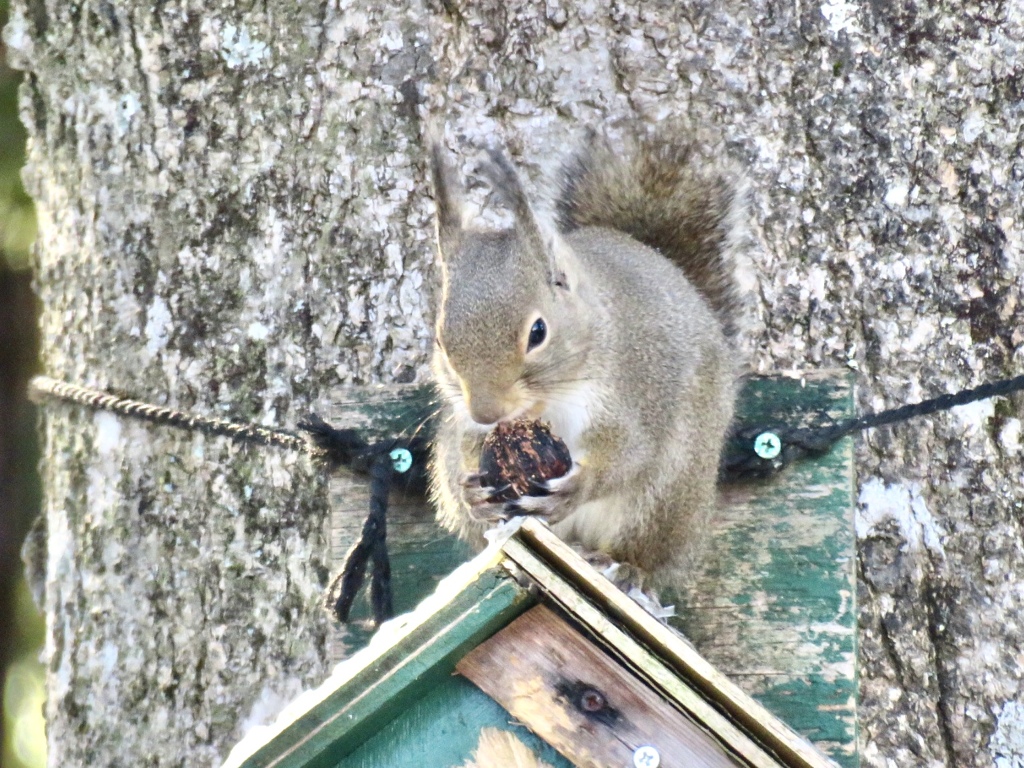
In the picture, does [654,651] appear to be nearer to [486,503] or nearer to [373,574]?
[486,503]

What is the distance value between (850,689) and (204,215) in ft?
3.55

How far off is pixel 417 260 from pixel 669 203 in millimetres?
444

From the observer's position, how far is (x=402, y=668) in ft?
3.80

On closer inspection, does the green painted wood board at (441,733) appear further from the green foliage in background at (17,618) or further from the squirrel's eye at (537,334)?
the green foliage in background at (17,618)

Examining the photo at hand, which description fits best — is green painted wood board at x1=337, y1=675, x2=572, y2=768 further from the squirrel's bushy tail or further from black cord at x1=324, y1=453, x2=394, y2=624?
the squirrel's bushy tail

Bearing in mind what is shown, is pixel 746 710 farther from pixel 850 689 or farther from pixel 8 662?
pixel 8 662

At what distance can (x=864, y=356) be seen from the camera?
176 centimetres

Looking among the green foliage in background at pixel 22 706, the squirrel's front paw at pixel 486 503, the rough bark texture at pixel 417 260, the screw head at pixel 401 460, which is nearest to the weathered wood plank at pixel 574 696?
the squirrel's front paw at pixel 486 503

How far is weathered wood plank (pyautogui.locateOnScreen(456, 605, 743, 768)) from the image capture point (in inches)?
46.2

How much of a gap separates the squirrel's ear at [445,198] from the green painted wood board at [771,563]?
0.21 metres

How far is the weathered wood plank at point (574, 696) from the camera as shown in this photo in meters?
1.17

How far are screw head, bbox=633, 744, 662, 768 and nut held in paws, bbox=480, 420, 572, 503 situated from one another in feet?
1.38

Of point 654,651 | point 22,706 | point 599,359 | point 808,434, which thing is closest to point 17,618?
point 22,706

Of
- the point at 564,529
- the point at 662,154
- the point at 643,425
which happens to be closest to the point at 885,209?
the point at 662,154
